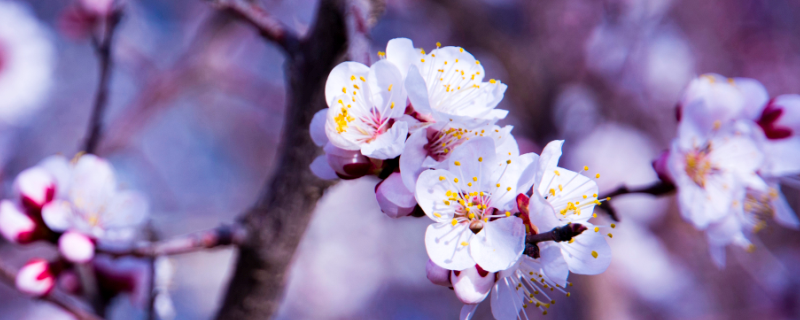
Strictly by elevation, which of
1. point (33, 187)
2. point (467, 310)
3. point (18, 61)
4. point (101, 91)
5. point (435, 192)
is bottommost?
point (18, 61)

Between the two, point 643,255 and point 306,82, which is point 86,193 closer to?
point 306,82

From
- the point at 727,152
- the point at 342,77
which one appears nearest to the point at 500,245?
the point at 342,77

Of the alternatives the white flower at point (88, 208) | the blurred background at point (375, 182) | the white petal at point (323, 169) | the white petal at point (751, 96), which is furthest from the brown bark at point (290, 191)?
the blurred background at point (375, 182)

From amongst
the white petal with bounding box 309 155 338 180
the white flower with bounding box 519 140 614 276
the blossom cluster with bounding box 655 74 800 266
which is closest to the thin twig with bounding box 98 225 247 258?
the white petal with bounding box 309 155 338 180

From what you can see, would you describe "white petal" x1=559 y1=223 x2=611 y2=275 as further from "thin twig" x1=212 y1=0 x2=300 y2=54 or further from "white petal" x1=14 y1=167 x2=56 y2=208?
"white petal" x1=14 y1=167 x2=56 y2=208

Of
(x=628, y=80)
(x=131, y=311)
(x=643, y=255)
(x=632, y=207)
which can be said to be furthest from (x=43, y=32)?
(x=643, y=255)

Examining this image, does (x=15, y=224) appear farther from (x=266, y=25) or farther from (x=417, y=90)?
(x=417, y=90)
